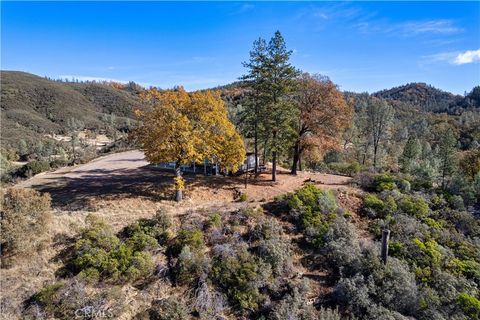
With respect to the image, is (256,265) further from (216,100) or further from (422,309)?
(216,100)

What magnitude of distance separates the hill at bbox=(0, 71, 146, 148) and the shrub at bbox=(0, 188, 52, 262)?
214 ft

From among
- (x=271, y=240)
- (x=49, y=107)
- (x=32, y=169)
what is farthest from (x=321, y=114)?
(x=49, y=107)

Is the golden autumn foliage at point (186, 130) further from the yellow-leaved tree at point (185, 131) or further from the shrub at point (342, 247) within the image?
the shrub at point (342, 247)

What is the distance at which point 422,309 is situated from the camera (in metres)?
12.3

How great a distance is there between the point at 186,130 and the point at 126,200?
6.30 m

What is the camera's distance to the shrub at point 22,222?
40.0ft

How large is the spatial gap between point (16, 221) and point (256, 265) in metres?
11.4

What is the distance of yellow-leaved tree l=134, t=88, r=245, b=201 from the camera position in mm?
17688

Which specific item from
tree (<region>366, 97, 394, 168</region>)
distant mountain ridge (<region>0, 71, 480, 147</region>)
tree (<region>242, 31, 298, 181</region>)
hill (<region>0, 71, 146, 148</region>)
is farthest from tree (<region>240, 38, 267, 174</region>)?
hill (<region>0, 71, 146, 148</region>)

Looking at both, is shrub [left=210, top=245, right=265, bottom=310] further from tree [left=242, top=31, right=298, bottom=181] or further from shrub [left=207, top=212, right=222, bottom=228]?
tree [left=242, top=31, right=298, bottom=181]

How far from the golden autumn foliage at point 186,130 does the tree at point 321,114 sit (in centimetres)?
793

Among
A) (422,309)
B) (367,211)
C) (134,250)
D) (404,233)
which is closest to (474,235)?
(404,233)

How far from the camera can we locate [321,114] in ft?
80.3

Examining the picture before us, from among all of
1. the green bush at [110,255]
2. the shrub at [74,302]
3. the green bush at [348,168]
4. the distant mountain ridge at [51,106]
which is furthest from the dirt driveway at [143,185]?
the distant mountain ridge at [51,106]
